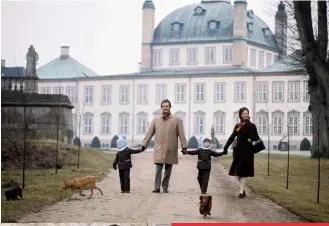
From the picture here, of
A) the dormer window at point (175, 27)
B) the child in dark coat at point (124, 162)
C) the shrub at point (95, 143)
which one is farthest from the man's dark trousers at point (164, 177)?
the dormer window at point (175, 27)

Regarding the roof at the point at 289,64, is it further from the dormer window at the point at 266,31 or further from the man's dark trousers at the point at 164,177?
the man's dark trousers at the point at 164,177

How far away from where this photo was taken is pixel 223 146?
9930mm

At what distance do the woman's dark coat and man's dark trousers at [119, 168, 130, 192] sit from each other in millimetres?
1066

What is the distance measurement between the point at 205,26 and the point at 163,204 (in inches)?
85.3

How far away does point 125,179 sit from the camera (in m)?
10.1

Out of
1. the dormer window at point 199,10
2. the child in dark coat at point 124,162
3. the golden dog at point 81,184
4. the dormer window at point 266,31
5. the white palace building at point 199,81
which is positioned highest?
the dormer window at point 199,10

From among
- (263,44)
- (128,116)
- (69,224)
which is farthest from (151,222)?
(263,44)

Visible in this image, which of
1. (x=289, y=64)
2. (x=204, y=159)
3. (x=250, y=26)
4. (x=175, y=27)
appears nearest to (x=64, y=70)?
(x=175, y=27)

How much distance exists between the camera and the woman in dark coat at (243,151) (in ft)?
32.5

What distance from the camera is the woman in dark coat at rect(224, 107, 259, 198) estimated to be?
32.5 ft

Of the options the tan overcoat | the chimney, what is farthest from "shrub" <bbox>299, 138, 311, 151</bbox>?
the chimney

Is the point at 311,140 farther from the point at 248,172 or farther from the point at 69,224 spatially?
the point at 69,224

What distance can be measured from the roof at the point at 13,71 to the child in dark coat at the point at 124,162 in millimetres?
1503

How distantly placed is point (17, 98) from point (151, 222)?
2.31m
